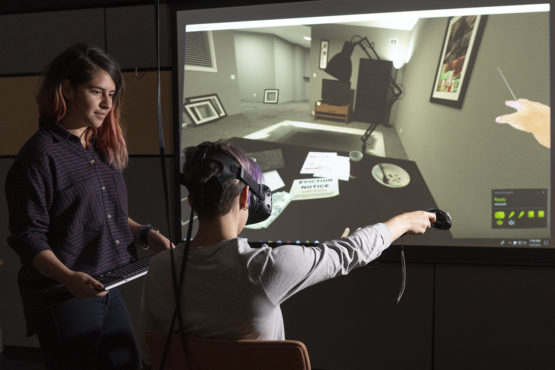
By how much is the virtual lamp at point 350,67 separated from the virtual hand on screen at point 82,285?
58.0 inches

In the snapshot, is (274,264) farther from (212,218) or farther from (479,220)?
(479,220)

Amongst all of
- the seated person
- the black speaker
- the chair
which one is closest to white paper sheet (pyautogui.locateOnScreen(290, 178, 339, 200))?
the black speaker

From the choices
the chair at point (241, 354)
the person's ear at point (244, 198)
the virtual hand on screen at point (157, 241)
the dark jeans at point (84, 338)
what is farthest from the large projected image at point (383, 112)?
the chair at point (241, 354)

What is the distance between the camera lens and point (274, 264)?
34.5 inches

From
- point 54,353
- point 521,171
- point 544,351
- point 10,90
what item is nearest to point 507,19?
point 521,171

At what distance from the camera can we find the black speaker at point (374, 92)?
2.19 metres

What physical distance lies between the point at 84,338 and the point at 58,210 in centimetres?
39

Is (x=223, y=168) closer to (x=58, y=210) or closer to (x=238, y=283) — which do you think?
(x=238, y=283)

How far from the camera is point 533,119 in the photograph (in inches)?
79.6

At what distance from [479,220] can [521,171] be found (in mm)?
293

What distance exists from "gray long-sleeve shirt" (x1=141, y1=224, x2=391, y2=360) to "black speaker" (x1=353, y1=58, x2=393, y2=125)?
4.67 feet

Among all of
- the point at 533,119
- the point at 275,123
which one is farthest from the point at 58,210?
the point at 533,119

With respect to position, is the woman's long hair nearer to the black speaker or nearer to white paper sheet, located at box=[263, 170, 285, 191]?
white paper sheet, located at box=[263, 170, 285, 191]

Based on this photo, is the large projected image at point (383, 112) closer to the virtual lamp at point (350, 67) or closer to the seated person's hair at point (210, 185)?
the virtual lamp at point (350, 67)
